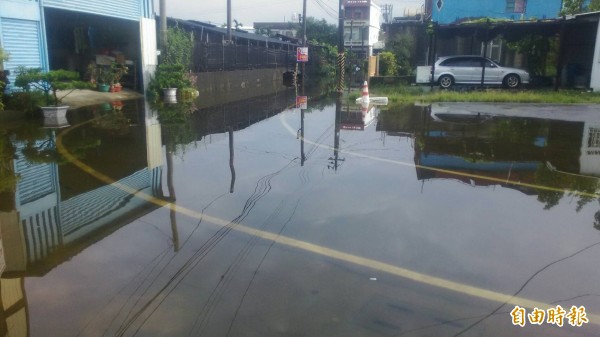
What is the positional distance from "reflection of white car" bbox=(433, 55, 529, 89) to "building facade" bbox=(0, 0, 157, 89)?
13.1m

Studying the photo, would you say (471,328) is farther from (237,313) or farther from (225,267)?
(225,267)

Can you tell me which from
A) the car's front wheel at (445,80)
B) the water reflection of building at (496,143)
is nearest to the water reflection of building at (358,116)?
the water reflection of building at (496,143)

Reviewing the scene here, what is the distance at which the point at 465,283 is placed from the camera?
12.5 ft

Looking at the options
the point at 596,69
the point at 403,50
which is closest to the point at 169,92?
the point at 596,69

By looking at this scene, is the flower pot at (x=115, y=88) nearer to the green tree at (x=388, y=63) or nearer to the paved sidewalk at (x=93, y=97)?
the paved sidewalk at (x=93, y=97)

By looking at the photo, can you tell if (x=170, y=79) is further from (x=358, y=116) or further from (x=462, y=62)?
(x=462, y=62)

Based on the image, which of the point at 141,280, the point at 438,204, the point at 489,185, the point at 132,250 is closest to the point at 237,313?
the point at 141,280

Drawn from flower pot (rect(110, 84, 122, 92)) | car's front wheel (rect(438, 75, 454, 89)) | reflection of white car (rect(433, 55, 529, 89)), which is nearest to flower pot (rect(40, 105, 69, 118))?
flower pot (rect(110, 84, 122, 92))

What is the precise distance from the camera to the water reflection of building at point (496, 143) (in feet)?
Result: 25.0

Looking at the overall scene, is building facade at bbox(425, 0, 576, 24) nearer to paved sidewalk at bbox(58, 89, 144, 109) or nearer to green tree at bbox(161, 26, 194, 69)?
green tree at bbox(161, 26, 194, 69)

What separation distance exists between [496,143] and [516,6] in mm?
33162

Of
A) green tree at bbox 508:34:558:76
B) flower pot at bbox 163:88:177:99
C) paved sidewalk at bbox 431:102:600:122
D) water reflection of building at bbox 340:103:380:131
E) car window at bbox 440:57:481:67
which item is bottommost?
water reflection of building at bbox 340:103:380:131

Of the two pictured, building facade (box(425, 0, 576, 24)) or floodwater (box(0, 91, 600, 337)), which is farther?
building facade (box(425, 0, 576, 24))

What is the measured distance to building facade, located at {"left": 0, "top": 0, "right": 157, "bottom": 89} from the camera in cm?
1378
